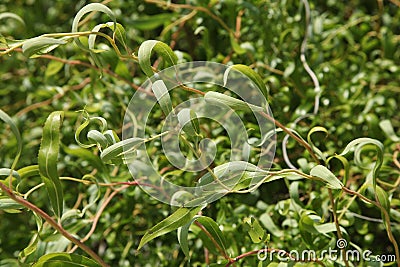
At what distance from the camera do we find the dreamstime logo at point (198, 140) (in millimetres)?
484

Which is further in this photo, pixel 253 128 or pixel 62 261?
pixel 253 128

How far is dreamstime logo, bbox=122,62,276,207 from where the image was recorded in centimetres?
48

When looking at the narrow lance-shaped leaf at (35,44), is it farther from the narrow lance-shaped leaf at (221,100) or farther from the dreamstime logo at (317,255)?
the dreamstime logo at (317,255)

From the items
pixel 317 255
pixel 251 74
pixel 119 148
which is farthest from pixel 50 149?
pixel 317 255

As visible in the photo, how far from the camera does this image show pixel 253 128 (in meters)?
0.68

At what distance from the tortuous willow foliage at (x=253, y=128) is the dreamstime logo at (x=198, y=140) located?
1 centimetres

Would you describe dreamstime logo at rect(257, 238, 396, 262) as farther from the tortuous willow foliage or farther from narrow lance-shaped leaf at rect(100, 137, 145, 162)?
narrow lance-shaped leaf at rect(100, 137, 145, 162)

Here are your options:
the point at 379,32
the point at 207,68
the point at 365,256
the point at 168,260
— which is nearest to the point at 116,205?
the point at 168,260

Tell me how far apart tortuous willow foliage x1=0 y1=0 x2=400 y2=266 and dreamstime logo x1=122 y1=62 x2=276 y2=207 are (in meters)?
0.01

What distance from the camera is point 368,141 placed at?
0.50m

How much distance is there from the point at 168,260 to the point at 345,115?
31 centimetres

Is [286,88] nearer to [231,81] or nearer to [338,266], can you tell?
[231,81]

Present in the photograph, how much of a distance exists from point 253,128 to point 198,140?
175 millimetres

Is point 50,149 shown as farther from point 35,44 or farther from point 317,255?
point 317,255
